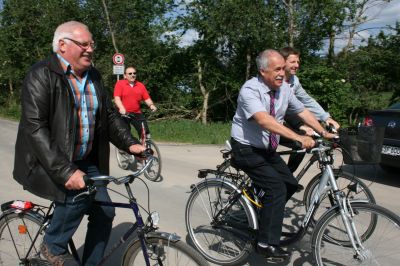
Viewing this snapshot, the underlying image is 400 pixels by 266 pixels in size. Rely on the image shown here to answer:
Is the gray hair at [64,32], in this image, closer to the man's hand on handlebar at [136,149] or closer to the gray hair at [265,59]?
the man's hand on handlebar at [136,149]

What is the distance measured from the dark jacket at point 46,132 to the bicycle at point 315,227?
1.51 metres

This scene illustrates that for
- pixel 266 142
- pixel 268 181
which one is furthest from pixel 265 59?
pixel 268 181

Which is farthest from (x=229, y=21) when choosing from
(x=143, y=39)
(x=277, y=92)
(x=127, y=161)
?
(x=277, y=92)

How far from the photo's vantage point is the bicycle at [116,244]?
2.62 metres

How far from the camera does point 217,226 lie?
157 inches

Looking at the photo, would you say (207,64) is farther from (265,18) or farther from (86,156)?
(86,156)

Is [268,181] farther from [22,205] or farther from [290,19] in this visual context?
[290,19]

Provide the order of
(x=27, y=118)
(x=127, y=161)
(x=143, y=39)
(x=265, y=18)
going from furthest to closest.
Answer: (x=143, y=39) → (x=265, y=18) → (x=127, y=161) → (x=27, y=118)

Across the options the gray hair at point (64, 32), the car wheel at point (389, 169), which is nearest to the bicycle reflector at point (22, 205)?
the gray hair at point (64, 32)

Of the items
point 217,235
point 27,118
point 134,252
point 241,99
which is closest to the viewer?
point 27,118

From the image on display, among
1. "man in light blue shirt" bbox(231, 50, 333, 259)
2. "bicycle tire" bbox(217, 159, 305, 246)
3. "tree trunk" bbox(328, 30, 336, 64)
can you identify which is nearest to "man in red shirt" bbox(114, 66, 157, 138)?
"bicycle tire" bbox(217, 159, 305, 246)

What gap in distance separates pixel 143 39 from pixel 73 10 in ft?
11.6

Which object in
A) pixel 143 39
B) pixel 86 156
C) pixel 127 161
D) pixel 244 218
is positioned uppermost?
pixel 143 39

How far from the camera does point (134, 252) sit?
279 cm
